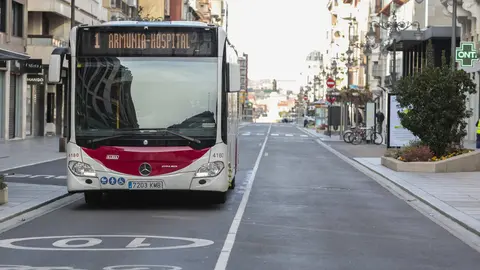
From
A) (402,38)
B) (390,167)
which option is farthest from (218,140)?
(402,38)

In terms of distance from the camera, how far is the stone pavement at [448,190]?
14864 millimetres

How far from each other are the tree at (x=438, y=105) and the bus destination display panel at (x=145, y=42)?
1329 cm

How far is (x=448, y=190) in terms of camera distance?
64.7 ft

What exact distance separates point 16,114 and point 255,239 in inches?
1533

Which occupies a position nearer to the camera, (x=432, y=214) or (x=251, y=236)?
(x=251, y=236)

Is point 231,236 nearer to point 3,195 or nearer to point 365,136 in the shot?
point 3,195

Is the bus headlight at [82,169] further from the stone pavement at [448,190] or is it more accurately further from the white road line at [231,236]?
the stone pavement at [448,190]

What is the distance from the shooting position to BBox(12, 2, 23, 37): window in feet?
153

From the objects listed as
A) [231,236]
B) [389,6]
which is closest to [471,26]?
[389,6]

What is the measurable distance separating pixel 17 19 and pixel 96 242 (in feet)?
126

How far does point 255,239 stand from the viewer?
456 inches

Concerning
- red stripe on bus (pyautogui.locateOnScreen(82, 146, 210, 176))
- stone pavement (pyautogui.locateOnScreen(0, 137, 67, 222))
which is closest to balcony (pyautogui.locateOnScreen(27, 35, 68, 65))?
stone pavement (pyautogui.locateOnScreen(0, 137, 67, 222))

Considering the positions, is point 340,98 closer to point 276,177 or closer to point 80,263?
point 276,177

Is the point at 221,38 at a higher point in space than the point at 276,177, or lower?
higher
